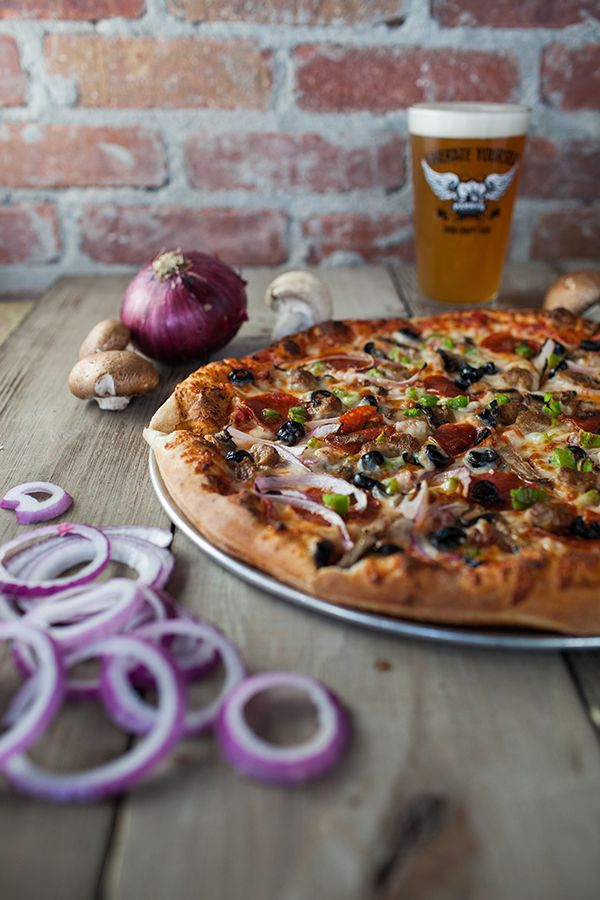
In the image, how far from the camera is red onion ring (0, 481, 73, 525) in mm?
1599

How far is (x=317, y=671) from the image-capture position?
1218mm

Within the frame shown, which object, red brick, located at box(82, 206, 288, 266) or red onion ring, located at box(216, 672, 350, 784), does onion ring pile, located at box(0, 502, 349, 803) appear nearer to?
red onion ring, located at box(216, 672, 350, 784)

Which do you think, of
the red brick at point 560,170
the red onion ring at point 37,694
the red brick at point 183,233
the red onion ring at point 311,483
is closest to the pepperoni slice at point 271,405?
the red onion ring at point 311,483

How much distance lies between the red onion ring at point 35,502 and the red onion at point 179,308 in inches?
25.5

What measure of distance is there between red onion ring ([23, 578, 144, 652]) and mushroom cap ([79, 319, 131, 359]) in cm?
96

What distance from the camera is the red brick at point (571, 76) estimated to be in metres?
3.00

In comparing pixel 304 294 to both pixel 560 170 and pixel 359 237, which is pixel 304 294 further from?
pixel 560 170

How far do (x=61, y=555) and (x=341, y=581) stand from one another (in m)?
0.52

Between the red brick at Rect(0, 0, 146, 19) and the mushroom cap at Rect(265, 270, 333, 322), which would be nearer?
the mushroom cap at Rect(265, 270, 333, 322)

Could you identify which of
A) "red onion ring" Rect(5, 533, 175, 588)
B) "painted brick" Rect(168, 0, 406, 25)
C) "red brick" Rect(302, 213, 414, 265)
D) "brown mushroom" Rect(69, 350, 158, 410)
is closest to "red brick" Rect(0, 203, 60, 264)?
"painted brick" Rect(168, 0, 406, 25)

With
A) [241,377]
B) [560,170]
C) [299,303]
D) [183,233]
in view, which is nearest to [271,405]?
[241,377]

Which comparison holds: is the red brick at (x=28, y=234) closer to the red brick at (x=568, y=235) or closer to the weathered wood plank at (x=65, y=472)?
the weathered wood plank at (x=65, y=472)

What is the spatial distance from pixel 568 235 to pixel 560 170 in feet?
0.90

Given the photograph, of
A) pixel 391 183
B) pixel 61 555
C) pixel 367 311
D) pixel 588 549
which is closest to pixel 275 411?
pixel 61 555
